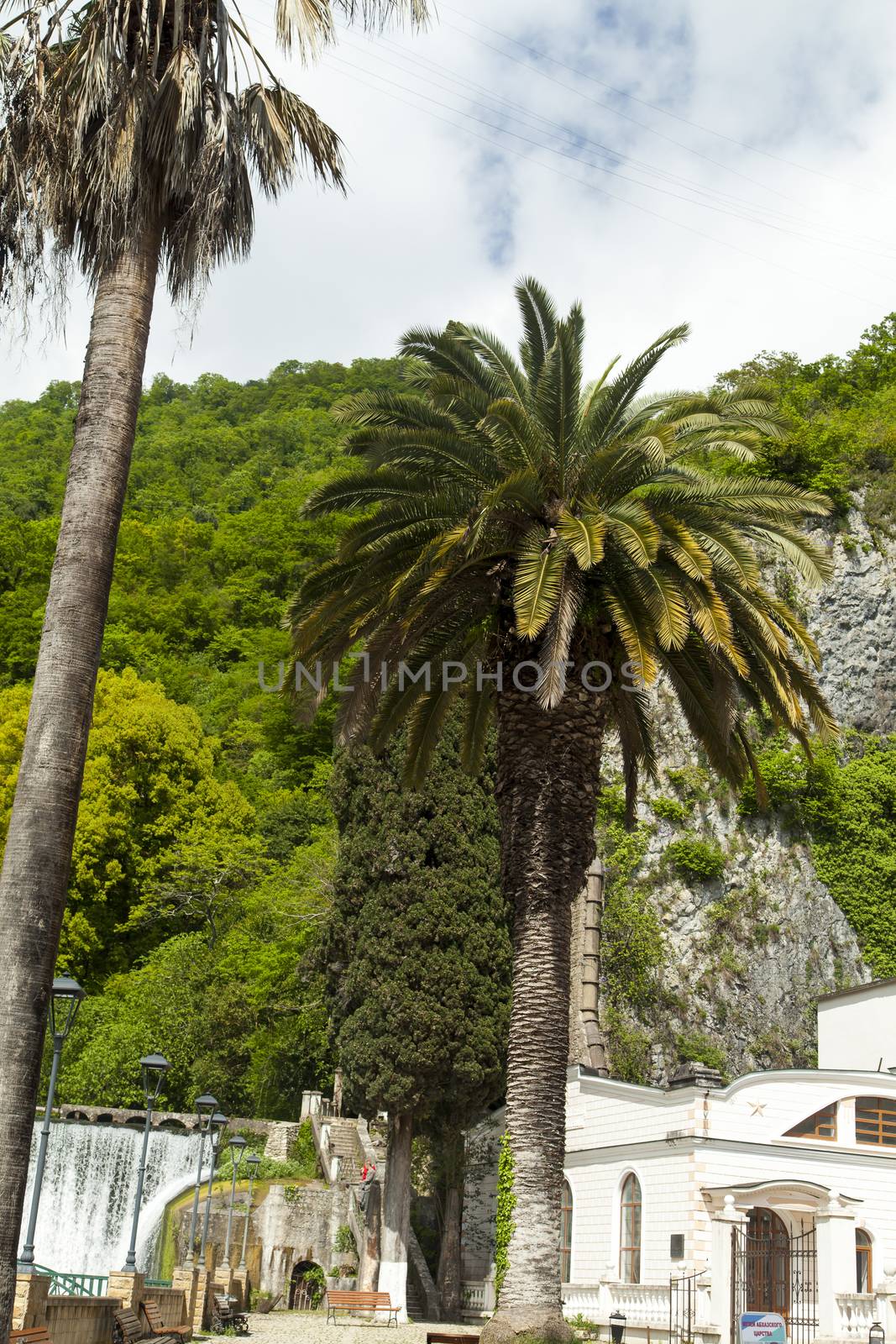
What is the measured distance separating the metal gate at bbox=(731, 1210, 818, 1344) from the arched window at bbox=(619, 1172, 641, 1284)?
2.43 m

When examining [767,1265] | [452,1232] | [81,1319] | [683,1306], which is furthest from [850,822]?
[81,1319]

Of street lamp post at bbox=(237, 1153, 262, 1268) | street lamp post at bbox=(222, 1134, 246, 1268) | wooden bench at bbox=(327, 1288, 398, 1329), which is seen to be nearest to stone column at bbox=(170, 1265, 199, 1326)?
wooden bench at bbox=(327, 1288, 398, 1329)

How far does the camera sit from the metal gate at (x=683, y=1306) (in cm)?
2069

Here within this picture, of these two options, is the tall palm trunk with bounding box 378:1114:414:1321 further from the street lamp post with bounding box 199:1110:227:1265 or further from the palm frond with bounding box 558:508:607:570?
the palm frond with bounding box 558:508:607:570

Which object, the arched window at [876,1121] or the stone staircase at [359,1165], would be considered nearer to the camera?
the arched window at [876,1121]

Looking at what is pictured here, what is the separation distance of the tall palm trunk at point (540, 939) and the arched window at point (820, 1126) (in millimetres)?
10553

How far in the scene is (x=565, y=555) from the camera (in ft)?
49.0

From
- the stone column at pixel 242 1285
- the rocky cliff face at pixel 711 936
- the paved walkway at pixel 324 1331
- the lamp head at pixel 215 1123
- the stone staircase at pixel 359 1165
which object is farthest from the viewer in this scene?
the rocky cliff face at pixel 711 936

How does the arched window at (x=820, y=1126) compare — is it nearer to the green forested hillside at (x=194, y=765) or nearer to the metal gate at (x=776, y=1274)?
the metal gate at (x=776, y=1274)

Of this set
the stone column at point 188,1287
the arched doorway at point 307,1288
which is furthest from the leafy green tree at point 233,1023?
the stone column at point 188,1287

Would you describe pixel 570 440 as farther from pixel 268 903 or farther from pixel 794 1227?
pixel 268 903

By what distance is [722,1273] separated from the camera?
2033 cm

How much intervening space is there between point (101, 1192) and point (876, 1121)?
777 inches

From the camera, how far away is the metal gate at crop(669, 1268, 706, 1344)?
67.9 ft
